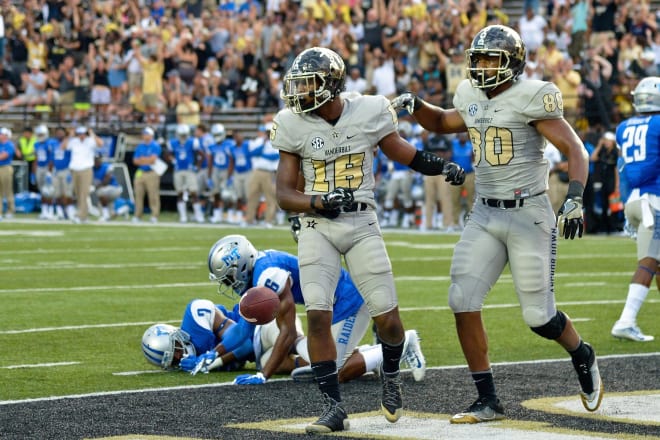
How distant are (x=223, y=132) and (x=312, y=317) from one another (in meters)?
18.5

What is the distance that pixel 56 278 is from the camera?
13281 mm

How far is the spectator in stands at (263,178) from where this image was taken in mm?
22094

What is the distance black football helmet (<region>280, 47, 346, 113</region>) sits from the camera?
593 centimetres

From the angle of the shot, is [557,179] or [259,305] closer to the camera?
[259,305]

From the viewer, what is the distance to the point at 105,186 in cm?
2488

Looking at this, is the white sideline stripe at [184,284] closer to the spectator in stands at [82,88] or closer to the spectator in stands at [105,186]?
the spectator in stands at [105,186]

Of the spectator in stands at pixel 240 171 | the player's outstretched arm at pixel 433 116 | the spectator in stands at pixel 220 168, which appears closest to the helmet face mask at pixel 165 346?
the player's outstretched arm at pixel 433 116

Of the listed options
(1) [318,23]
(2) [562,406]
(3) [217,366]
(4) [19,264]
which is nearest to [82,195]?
(1) [318,23]

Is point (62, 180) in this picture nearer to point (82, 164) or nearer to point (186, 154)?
point (82, 164)

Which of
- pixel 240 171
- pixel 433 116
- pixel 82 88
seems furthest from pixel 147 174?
pixel 433 116

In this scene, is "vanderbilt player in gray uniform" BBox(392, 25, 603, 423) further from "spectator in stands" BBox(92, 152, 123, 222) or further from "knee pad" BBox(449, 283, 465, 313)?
"spectator in stands" BBox(92, 152, 123, 222)

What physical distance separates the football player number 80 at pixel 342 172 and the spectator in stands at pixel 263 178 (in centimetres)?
1592

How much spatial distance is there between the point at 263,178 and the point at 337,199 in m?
16.5

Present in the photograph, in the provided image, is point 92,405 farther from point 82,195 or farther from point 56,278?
point 82,195
